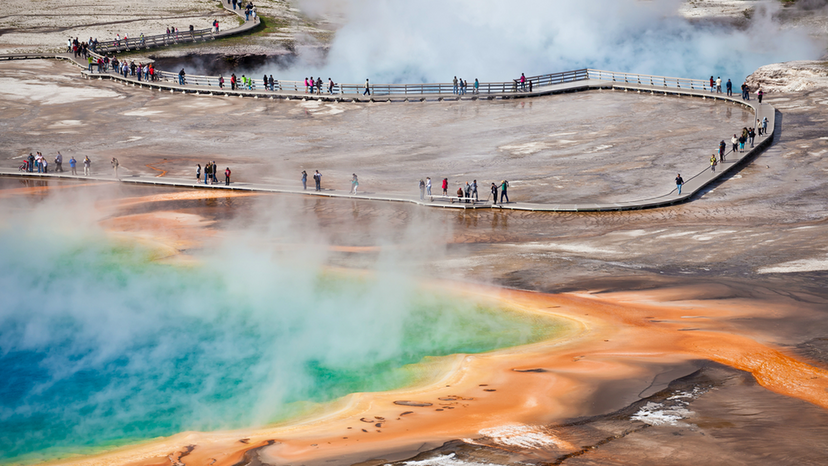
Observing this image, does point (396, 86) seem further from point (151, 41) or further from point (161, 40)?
point (151, 41)

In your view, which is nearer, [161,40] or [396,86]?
[396,86]

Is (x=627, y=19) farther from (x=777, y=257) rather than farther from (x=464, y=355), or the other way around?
(x=464, y=355)

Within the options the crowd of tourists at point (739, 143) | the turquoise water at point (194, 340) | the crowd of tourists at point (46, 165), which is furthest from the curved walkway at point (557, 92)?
the turquoise water at point (194, 340)

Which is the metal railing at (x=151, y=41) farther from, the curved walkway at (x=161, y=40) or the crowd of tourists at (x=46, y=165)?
the crowd of tourists at (x=46, y=165)

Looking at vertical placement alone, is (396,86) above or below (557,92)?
above

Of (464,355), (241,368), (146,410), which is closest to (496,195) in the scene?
(464,355)

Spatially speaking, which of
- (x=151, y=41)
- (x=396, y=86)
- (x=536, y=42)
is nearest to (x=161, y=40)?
(x=151, y=41)

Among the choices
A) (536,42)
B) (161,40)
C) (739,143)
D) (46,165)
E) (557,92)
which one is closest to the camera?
(739,143)
